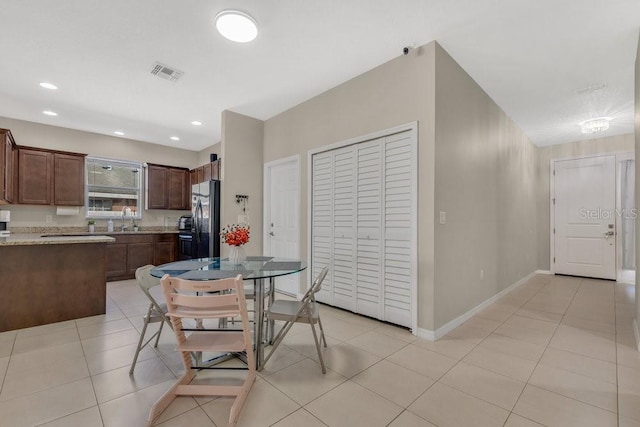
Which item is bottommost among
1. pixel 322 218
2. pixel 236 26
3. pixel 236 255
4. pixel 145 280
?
pixel 145 280

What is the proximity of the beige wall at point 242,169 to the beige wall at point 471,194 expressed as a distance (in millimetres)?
2960

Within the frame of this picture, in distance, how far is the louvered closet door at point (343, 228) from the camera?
11.5 ft

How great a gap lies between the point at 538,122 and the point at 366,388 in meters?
5.25

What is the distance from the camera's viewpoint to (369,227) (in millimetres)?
3318

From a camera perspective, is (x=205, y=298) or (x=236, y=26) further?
(x=236, y=26)

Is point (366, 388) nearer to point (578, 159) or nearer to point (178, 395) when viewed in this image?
point (178, 395)

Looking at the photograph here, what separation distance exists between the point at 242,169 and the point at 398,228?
2.75 metres

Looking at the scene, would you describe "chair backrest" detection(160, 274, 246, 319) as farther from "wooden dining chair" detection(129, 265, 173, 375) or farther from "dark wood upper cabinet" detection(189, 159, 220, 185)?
"dark wood upper cabinet" detection(189, 159, 220, 185)

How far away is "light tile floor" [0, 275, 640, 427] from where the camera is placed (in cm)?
170

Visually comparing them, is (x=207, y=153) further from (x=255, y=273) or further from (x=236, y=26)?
(x=255, y=273)

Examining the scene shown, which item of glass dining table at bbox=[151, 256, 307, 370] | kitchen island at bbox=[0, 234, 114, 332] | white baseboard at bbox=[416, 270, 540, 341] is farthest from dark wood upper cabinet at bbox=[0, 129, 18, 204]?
white baseboard at bbox=[416, 270, 540, 341]

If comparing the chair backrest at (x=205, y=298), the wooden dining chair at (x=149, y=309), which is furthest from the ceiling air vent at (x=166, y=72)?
the chair backrest at (x=205, y=298)

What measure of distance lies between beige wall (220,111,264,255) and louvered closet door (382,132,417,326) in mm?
2383

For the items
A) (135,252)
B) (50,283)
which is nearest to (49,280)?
(50,283)
